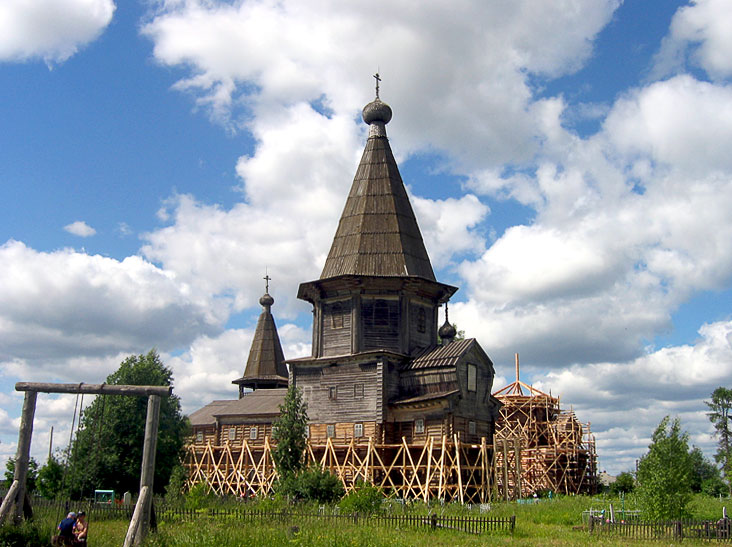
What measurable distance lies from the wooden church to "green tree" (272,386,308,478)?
111 inches

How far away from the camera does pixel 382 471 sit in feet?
108

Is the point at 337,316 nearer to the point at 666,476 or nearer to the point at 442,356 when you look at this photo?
the point at 442,356

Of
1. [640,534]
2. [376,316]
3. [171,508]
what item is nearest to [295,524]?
[171,508]

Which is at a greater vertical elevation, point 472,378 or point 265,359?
point 265,359

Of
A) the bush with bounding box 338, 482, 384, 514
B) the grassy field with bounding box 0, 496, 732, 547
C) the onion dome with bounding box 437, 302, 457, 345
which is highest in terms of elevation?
the onion dome with bounding box 437, 302, 457, 345

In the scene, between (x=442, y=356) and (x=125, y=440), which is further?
(x=442, y=356)

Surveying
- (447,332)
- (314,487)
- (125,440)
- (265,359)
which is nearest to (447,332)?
(447,332)

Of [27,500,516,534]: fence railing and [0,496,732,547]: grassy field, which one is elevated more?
[27,500,516,534]: fence railing

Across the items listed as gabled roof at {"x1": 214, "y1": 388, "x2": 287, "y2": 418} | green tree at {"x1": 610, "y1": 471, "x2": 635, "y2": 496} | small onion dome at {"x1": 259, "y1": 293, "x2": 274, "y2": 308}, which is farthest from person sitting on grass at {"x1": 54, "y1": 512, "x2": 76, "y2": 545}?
small onion dome at {"x1": 259, "y1": 293, "x2": 274, "y2": 308}

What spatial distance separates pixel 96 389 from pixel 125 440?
1426 cm

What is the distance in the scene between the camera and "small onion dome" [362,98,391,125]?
133 feet

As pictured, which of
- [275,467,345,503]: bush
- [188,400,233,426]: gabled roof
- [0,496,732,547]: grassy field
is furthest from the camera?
[188,400,233,426]: gabled roof

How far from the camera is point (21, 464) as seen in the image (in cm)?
1728

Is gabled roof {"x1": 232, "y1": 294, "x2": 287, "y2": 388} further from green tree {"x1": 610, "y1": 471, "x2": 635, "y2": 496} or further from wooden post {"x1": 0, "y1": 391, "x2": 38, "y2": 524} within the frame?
wooden post {"x1": 0, "y1": 391, "x2": 38, "y2": 524}
